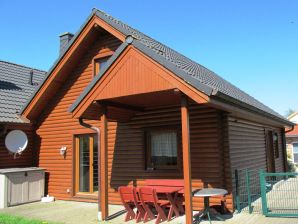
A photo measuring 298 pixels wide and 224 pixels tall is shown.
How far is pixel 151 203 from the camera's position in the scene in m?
8.70

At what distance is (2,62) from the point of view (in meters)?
16.9

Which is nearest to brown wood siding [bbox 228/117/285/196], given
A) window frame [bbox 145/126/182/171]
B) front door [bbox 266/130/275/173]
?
front door [bbox 266/130/275/173]

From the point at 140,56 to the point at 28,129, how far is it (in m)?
7.06

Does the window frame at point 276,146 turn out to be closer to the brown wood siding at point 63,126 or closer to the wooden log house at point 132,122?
the wooden log house at point 132,122

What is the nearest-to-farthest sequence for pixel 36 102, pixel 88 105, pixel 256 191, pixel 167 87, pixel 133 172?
pixel 167 87 → pixel 88 105 → pixel 133 172 → pixel 256 191 → pixel 36 102

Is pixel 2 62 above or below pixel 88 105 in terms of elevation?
above

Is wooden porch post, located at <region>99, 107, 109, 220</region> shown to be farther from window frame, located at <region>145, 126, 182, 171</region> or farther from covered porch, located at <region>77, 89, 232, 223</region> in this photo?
window frame, located at <region>145, 126, 182, 171</region>

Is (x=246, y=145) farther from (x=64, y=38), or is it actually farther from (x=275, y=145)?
(x=64, y=38)

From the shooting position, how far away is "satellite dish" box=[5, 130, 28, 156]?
12344mm

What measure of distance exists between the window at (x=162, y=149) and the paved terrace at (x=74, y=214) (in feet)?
5.70

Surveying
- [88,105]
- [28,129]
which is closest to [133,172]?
[88,105]

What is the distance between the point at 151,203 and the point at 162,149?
2292 millimetres

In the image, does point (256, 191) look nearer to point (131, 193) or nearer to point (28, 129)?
point (131, 193)

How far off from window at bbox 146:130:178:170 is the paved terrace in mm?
1738
